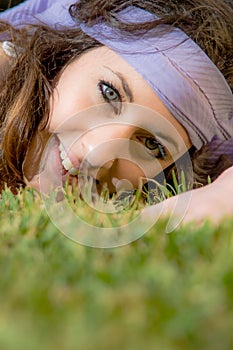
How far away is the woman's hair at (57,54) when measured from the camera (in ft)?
7.29

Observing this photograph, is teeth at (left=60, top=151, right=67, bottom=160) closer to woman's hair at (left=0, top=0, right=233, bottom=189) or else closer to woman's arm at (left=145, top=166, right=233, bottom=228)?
woman's hair at (left=0, top=0, right=233, bottom=189)

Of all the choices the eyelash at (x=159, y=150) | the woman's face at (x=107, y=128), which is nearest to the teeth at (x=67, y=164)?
the woman's face at (x=107, y=128)

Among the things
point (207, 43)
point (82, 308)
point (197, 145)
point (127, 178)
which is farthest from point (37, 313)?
point (207, 43)

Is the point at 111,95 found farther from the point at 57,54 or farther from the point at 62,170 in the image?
the point at 57,54

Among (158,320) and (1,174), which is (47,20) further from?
(158,320)

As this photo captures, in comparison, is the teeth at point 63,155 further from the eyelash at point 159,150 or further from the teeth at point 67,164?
the eyelash at point 159,150

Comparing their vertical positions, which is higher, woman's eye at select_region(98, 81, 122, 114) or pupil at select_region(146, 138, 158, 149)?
woman's eye at select_region(98, 81, 122, 114)

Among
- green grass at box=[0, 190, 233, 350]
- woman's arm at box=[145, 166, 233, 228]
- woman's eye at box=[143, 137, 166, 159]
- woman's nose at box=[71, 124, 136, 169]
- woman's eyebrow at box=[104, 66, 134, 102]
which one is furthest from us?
woman's eye at box=[143, 137, 166, 159]

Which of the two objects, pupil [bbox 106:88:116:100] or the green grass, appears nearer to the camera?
the green grass

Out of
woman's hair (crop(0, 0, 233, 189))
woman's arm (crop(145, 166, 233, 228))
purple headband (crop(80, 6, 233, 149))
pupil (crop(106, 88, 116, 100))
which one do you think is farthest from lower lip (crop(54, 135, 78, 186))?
woman's arm (crop(145, 166, 233, 228))

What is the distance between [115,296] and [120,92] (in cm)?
167

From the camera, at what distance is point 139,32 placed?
2225 mm

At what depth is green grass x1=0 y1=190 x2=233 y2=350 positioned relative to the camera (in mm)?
363

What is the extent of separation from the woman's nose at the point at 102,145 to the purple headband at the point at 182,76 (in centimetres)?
24
